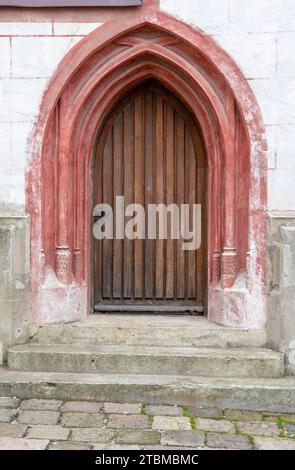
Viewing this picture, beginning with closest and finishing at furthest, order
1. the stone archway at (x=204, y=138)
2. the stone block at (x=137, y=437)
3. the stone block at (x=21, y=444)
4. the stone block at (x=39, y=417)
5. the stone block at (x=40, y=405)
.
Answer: the stone block at (x=21, y=444) < the stone block at (x=137, y=437) < the stone block at (x=39, y=417) < the stone block at (x=40, y=405) < the stone archway at (x=204, y=138)

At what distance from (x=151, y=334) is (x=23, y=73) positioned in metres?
2.56

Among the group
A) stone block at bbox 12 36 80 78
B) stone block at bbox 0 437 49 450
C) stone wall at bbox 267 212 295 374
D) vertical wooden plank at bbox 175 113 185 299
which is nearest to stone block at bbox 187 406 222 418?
stone wall at bbox 267 212 295 374

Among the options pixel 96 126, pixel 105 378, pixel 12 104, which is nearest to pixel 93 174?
pixel 96 126

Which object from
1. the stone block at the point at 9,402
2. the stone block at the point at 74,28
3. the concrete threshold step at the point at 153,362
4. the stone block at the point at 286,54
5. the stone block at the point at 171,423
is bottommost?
the stone block at the point at 171,423

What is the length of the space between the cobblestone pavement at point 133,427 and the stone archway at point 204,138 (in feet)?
3.05

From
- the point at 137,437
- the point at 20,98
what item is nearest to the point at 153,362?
the point at 137,437

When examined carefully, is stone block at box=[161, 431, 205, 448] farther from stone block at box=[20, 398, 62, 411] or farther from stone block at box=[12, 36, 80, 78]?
stone block at box=[12, 36, 80, 78]

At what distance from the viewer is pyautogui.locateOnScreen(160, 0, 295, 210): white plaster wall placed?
458 centimetres

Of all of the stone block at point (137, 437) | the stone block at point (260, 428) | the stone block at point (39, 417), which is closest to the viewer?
the stone block at point (137, 437)

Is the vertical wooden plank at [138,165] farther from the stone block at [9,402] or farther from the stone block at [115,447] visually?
the stone block at [115,447]

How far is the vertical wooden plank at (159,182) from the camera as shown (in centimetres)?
522

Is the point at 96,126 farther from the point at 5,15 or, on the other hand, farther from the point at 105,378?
the point at 105,378

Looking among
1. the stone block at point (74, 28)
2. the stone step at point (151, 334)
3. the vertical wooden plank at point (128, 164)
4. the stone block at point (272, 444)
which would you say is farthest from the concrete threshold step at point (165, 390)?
the stone block at point (74, 28)

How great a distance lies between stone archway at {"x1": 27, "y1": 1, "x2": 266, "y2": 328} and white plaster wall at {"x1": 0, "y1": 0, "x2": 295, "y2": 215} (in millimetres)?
88
